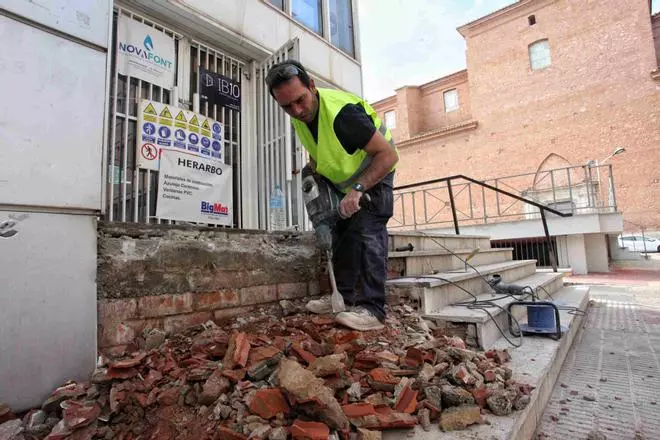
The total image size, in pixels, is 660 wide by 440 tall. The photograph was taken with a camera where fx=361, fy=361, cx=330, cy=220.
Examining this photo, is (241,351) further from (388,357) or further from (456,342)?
(456,342)

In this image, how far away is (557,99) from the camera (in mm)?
18203

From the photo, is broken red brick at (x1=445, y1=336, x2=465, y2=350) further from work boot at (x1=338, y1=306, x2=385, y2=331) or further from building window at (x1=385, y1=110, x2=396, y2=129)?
building window at (x1=385, y1=110, x2=396, y2=129)

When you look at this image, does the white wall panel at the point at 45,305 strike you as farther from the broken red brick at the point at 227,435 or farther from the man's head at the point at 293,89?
the man's head at the point at 293,89

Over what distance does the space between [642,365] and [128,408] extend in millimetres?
3144

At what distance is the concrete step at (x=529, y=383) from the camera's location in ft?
4.24

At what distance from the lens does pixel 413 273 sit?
10.0 ft

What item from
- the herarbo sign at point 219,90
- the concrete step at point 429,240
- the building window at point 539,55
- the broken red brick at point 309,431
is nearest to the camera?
the broken red brick at point 309,431

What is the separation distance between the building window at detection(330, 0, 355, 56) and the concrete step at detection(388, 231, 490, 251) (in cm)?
333

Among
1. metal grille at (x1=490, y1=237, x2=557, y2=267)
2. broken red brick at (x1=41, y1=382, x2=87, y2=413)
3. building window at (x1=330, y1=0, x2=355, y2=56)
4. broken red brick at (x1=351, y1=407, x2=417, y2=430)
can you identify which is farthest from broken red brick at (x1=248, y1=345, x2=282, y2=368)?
metal grille at (x1=490, y1=237, x2=557, y2=267)

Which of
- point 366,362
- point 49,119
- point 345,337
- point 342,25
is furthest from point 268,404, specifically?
point 342,25

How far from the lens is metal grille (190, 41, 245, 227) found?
378 centimetres

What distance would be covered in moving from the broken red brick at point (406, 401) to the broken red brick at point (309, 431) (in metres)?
0.36

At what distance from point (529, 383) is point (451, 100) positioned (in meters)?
24.1

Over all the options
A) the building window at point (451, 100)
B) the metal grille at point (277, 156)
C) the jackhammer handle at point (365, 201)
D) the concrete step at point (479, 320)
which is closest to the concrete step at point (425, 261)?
the concrete step at point (479, 320)
